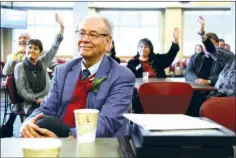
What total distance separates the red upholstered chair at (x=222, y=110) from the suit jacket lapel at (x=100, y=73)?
1.86ft

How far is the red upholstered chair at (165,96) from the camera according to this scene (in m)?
3.07

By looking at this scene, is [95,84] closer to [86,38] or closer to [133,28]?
[86,38]

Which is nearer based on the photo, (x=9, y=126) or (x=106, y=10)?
(x=9, y=126)

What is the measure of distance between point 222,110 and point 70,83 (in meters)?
0.84

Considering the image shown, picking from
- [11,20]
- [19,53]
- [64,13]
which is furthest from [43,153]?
[64,13]

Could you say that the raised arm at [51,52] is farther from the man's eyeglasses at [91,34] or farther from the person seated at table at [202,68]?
the man's eyeglasses at [91,34]

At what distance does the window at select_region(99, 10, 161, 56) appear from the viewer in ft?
41.2

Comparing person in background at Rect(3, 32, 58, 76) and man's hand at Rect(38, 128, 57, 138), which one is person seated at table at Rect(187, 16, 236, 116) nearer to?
person in background at Rect(3, 32, 58, 76)

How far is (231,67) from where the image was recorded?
3.79 metres

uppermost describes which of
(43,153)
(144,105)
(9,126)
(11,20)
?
(11,20)

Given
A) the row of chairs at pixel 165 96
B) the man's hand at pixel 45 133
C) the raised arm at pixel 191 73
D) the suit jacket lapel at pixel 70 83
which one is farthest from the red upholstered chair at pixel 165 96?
the raised arm at pixel 191 73

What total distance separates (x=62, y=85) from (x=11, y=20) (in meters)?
10.2

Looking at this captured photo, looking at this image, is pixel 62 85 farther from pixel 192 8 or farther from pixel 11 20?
pixel 192 8

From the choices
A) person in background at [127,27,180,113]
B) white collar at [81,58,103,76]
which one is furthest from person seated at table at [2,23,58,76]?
white collar at [81,58,103,76]
